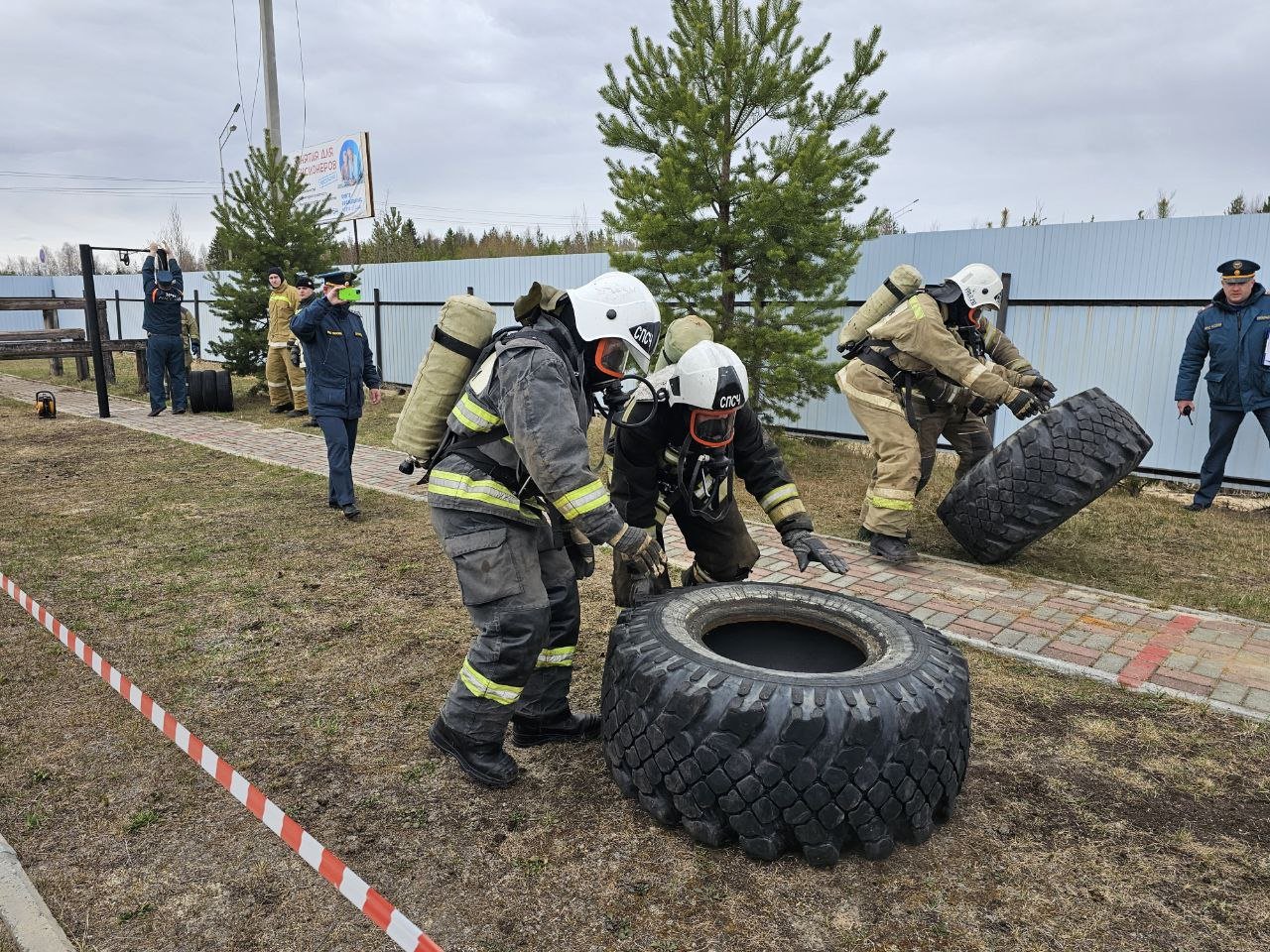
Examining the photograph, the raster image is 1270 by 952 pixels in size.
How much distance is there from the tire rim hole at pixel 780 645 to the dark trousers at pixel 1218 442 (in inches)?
230

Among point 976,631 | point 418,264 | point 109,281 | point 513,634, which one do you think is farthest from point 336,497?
point 109,281

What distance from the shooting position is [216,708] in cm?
372

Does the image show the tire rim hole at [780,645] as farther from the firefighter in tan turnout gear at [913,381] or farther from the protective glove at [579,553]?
the firefighter in tan turnout gear at [913,381]

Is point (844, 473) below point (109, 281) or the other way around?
below

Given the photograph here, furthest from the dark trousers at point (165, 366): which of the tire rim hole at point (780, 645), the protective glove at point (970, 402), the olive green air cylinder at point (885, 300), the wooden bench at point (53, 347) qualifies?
the tire rim hole at point (780, 645)

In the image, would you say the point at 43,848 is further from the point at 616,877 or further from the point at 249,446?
the point at 249,446

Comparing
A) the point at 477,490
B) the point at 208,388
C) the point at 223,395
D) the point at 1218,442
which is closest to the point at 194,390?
the point at 208,388

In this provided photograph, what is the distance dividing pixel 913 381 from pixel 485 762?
4331 millimetres

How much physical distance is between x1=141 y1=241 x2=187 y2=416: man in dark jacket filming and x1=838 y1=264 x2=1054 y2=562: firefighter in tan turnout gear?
1050 centimetres

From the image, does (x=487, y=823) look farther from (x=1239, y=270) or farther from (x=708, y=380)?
(x=1239, y=270)

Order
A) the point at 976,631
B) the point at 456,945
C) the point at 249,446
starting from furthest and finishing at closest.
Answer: the point at 249,446 → the point at 976,631 → the point at 456,945

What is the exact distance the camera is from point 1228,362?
23.3 ft

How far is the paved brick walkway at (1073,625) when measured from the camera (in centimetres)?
406

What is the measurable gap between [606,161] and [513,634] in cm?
636
